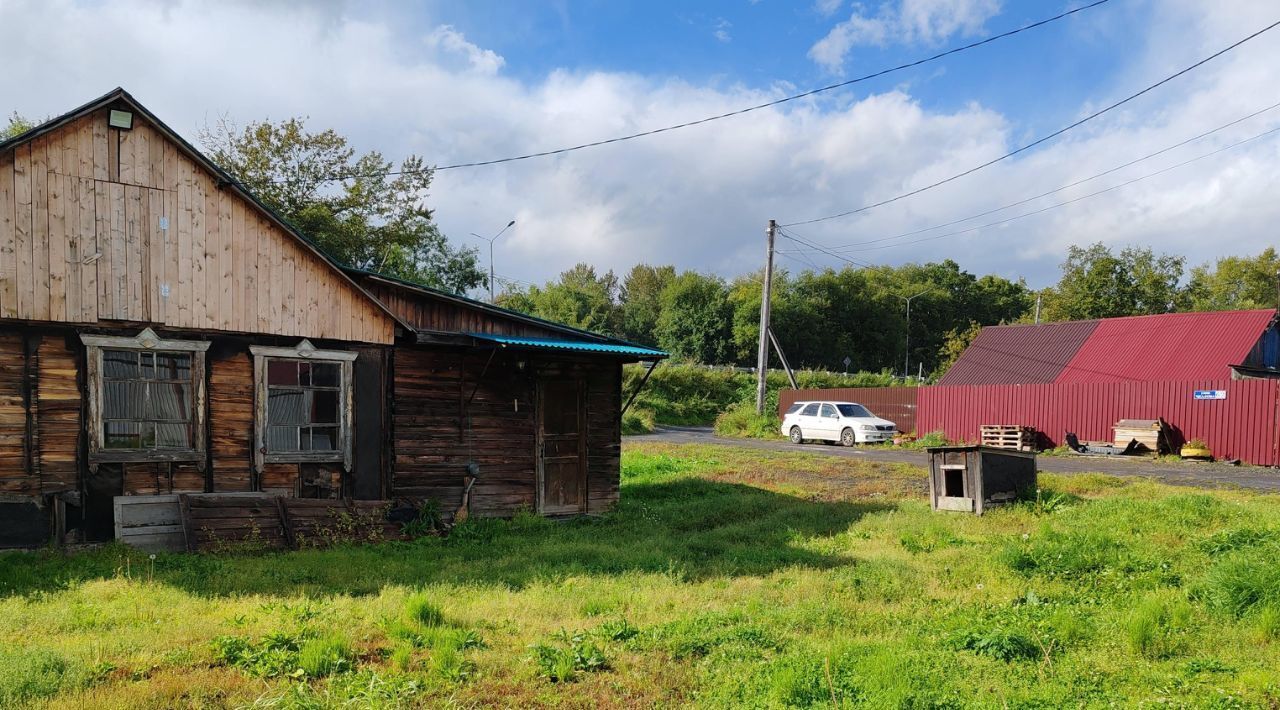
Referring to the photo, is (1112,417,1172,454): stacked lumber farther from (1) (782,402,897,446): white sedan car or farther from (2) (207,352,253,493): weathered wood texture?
(2) (207,352,253,493): weathered wood texture

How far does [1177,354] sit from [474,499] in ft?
83.0

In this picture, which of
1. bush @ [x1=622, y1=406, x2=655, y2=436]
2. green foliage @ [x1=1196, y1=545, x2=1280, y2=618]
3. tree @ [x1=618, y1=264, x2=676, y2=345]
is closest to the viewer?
green foliage @ [x1=1196, y1=545, x2=1280, y2=618]

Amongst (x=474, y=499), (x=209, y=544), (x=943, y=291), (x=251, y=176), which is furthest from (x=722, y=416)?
(x=943, y=291)

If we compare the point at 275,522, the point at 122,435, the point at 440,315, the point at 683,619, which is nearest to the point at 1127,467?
the point at 440,315

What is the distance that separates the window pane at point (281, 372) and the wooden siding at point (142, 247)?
0.43 meters

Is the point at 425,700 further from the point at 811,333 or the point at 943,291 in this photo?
the point at 943,291

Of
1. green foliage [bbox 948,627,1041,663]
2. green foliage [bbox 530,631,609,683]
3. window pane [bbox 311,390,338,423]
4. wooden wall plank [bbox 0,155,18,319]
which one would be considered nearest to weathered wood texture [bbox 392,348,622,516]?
window pane [bbox 311,390,338,423]

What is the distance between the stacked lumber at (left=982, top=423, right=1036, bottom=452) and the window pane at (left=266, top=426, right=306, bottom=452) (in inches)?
848

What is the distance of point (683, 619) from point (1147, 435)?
69.9 ft

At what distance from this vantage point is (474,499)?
477 inches

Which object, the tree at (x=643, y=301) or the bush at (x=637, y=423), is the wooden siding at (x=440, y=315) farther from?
the tree at (x=643, y=301)

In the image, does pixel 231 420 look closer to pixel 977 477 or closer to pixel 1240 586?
pixel 977 477

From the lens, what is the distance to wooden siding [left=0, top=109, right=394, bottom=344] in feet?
29.7

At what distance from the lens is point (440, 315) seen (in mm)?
12312
